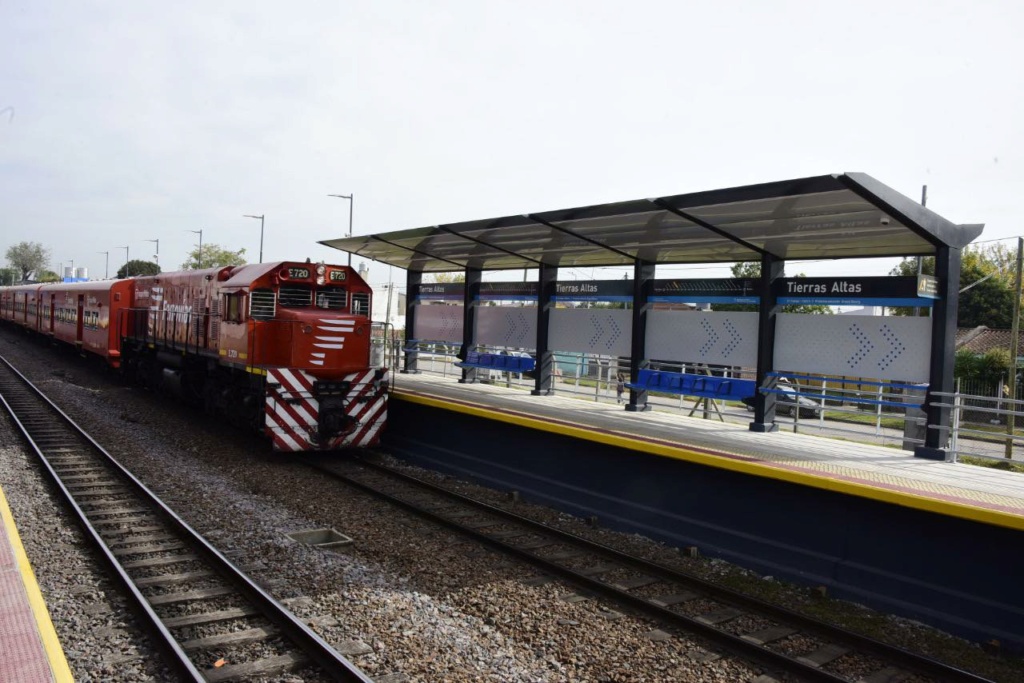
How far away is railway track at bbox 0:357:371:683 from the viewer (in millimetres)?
5180

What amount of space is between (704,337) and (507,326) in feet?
17.6

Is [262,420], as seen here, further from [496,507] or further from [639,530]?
[639,530]

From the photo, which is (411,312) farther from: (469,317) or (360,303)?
(360,303)

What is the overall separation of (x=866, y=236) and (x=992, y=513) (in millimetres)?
4744

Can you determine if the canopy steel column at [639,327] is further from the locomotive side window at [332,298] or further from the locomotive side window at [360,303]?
the locomotive side window at [332,298]

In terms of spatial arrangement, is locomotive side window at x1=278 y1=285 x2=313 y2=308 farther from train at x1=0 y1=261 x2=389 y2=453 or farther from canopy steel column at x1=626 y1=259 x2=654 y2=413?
canopy steel column at x1=626 y1=259 x2=654 y2=413

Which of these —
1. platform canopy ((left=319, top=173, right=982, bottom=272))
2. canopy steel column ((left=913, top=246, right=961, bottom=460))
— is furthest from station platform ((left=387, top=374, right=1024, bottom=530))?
platform canopy ((left=319, top=173, right=982, bottom=272))

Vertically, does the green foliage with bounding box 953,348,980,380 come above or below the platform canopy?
below

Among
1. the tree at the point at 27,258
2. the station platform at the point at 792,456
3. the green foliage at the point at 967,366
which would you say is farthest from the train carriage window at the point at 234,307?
the tree at the point at 27,258

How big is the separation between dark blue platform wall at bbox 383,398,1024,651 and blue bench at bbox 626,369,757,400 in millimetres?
3138

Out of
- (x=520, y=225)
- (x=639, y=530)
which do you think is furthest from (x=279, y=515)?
(x=520, y=225)

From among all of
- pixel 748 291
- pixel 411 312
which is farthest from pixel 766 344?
pixel 411 312

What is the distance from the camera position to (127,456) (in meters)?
11.8

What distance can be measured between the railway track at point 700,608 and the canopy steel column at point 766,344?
170 inches
